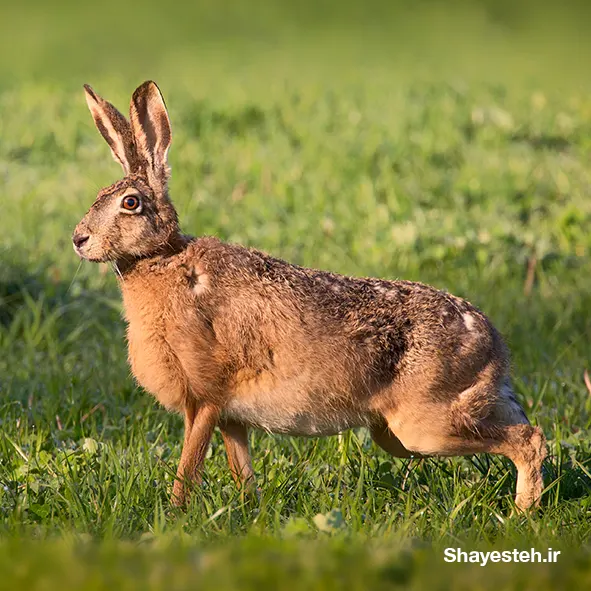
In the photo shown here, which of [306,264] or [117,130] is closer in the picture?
[117,130]

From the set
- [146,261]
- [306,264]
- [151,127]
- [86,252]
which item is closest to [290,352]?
[146,261]

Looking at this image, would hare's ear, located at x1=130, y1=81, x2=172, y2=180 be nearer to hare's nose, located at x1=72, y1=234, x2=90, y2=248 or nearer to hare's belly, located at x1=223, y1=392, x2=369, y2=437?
hare's nose, located at x1=72, y1=234, x2=90, y2=248

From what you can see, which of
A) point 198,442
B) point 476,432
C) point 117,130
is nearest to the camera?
point 198,442

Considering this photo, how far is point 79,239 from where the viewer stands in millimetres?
4832

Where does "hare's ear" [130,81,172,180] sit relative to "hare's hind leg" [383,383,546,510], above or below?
above

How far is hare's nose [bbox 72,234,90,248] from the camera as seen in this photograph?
4.83 meters

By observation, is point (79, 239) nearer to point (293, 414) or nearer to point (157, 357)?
point (157, 357)

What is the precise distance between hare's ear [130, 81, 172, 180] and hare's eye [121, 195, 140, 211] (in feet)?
0.75

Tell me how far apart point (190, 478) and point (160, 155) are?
1.44 metres

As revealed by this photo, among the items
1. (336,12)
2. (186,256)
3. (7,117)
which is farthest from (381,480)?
(336,12)

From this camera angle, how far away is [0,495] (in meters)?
Answer: 4.58

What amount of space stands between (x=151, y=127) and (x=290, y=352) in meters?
1.23

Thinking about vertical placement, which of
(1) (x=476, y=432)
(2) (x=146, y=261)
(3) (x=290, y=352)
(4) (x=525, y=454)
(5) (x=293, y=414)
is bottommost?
(4) (x=525, y=454)

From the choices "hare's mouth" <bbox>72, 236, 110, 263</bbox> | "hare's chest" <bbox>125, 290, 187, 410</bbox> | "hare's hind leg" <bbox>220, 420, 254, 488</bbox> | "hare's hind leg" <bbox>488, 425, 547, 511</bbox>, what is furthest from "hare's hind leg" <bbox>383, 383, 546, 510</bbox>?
"hare's mouth" <bbox>72, 236, 110, 263</bbox>
